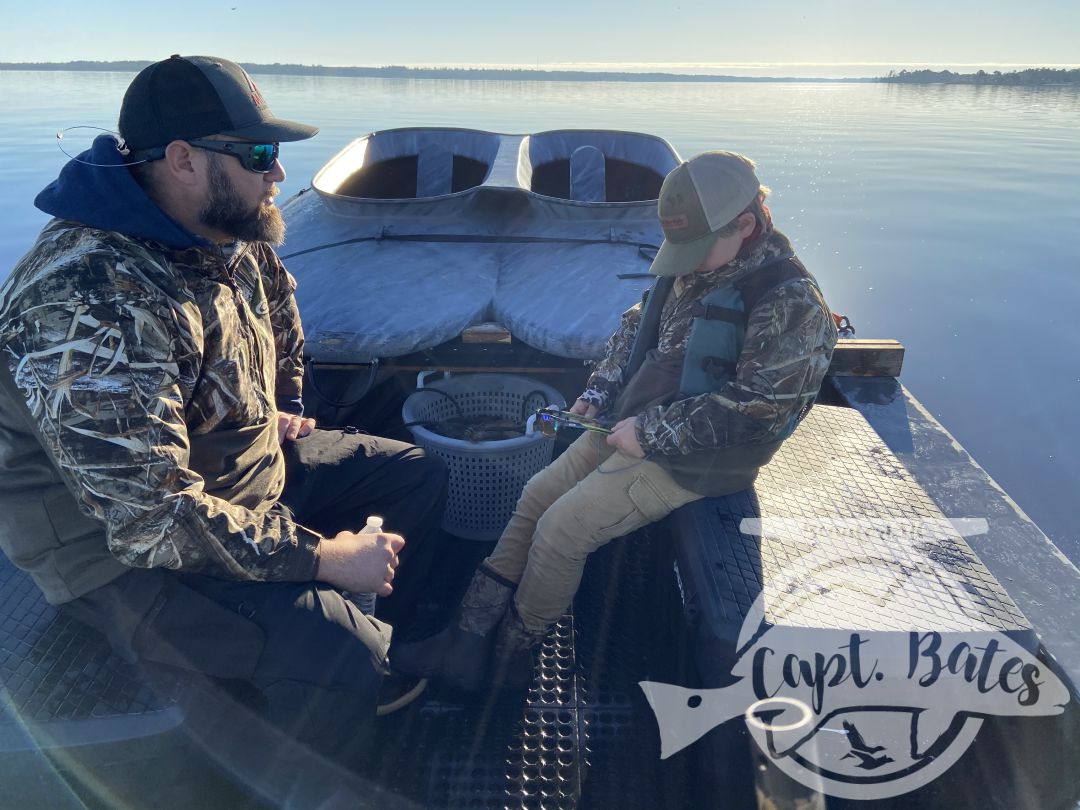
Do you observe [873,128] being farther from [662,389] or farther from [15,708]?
[15,708]

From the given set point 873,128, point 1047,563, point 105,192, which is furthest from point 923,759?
point 873,128

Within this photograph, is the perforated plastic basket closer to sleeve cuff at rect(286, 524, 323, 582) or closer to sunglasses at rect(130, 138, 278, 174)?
sleeve cuff at rect(286, 524, 323, 582)

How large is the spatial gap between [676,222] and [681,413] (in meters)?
0.58

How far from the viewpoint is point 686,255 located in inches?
84.3

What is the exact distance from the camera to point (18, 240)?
875 cm

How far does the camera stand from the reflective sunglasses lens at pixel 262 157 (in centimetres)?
185

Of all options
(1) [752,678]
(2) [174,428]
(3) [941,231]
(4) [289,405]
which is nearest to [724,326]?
(1) [752,678]

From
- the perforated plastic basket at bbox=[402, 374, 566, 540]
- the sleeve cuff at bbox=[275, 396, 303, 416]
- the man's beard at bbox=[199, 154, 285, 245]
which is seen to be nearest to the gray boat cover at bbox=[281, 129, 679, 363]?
the perforated plastic basket at bbox=[402, 374, 566, 540]

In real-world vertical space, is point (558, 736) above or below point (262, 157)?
below

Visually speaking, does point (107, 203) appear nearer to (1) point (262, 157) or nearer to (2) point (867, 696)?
(1) point (262, 157)

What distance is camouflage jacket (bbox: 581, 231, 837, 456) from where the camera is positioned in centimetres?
199

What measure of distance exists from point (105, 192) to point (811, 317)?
1.84 metres

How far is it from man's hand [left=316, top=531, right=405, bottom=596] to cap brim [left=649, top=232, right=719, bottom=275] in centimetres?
116

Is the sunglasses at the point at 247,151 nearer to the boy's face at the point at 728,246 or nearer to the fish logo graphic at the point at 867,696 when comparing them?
the boy's face at the point at 728,246
